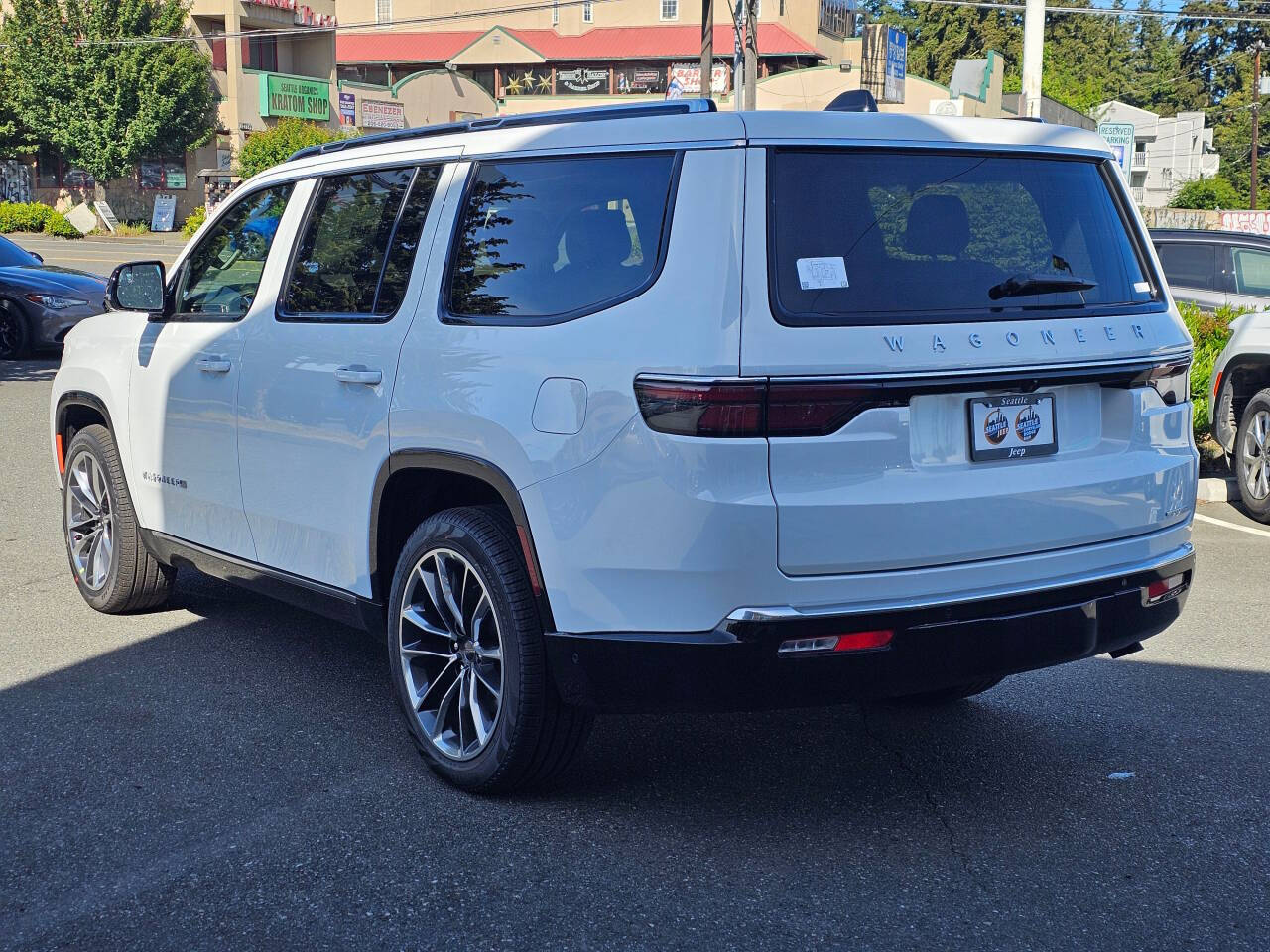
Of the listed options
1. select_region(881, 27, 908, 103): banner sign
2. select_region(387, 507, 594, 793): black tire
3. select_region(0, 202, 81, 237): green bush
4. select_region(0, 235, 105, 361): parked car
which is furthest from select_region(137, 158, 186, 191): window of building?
select_region(387, 507, 594, 793): black tire

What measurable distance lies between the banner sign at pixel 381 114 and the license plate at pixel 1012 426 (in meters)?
54.7

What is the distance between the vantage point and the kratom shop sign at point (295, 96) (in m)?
57.1

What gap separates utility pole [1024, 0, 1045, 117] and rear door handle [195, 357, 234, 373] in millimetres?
13078

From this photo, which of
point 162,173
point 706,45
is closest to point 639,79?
point 162,173

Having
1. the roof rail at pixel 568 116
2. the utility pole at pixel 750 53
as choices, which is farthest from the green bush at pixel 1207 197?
the roof rail at pixel 568 116

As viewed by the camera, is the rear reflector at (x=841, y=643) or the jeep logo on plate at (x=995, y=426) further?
the jeep logo on plate at (x=995, y=426)

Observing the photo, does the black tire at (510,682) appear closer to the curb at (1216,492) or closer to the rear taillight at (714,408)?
the rear taillight at (714,408)

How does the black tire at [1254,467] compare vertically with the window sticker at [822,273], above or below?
below

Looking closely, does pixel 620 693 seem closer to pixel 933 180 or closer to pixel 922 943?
pixel 922 943

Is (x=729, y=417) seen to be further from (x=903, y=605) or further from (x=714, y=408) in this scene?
(x=903, y=605)

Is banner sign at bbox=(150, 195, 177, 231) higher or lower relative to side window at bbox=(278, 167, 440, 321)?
higher

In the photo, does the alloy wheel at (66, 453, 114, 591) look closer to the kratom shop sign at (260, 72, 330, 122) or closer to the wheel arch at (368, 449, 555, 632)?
the wheel arch at (368, 449, 555, 632)

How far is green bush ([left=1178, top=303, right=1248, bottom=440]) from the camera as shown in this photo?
33.6 feet

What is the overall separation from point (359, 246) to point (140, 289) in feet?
4.61
